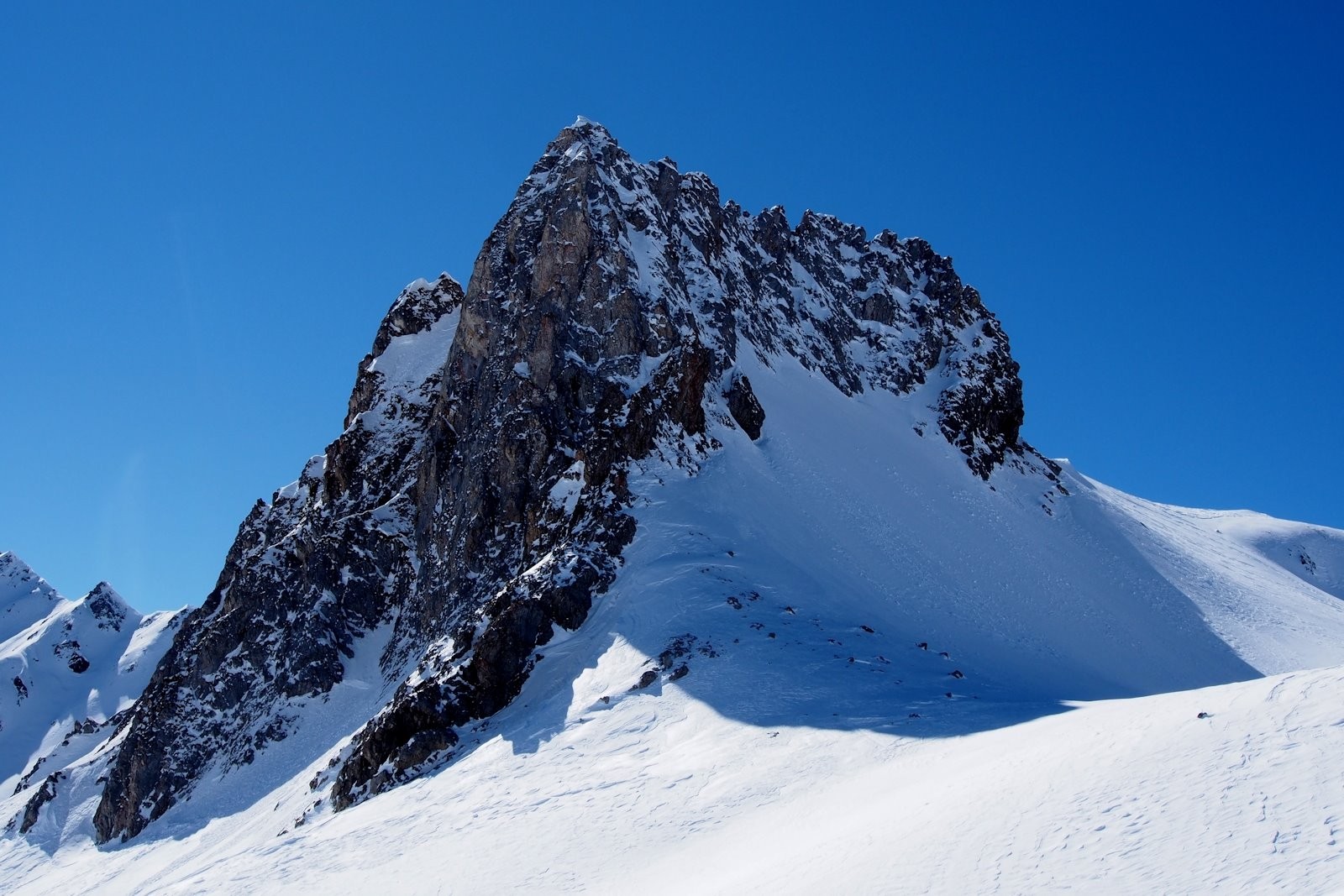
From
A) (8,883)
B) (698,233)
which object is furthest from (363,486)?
(698,233)

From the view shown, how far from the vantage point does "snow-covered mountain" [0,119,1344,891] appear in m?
24.7

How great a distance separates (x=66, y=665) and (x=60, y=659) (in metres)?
1.49

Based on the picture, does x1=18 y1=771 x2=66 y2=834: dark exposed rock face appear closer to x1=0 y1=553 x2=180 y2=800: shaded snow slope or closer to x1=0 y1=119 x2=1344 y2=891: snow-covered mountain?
x1=0 y1=119 x2=1344 y2=891: snow-covered mountain

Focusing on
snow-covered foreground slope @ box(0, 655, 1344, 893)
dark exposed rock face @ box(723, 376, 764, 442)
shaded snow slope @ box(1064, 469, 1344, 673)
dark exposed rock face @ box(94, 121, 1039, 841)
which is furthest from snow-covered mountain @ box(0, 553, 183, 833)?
shaded snow slope @ box(1064, 469, 1344, 673)

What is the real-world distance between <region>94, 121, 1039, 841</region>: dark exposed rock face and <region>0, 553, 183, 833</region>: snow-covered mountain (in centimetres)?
3431

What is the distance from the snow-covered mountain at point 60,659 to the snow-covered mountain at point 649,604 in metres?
32.9

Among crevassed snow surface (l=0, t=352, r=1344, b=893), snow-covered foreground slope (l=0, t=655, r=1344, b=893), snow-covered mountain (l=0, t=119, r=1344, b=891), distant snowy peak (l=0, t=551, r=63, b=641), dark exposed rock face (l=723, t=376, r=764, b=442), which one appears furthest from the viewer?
distant snowy peak (l=0, t=551, r=63, b=641)

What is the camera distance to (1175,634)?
56.8 meters

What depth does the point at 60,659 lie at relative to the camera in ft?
361

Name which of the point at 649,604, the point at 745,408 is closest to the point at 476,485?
the point at 745,408

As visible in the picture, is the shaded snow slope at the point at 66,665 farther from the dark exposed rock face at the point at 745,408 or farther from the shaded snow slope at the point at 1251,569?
the shaded snow slope at the point at 1251,569

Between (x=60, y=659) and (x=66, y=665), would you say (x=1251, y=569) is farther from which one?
(x=60, y=659)

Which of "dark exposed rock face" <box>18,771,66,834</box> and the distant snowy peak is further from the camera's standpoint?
the distant snowy peak

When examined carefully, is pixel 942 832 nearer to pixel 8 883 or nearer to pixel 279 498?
pixel 8 883
